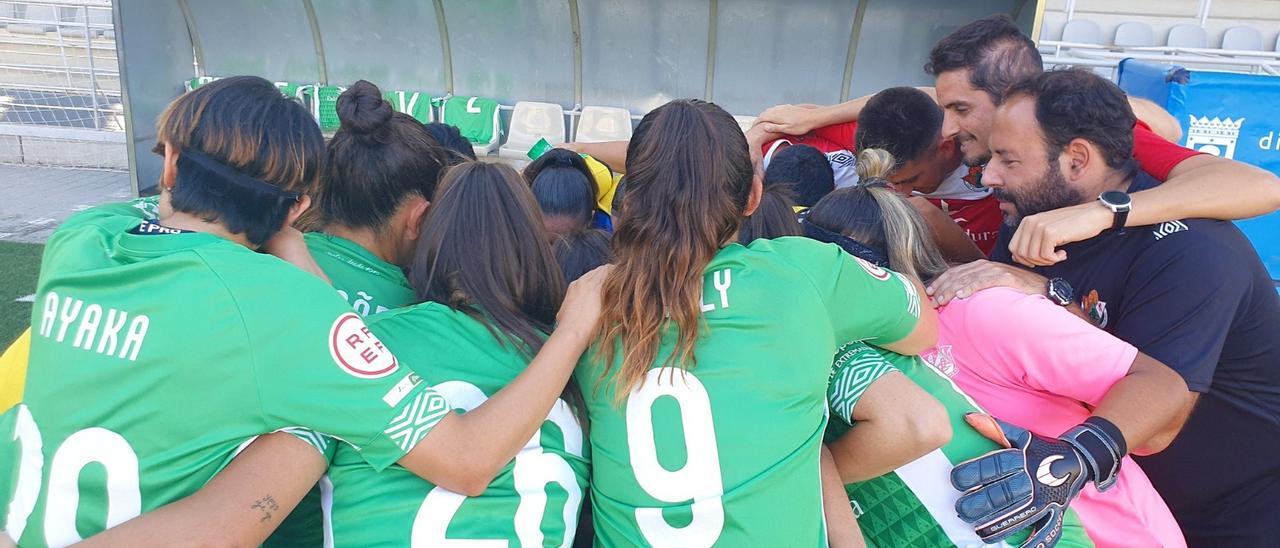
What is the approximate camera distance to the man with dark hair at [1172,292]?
1.86 meters

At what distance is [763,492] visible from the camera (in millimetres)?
1426

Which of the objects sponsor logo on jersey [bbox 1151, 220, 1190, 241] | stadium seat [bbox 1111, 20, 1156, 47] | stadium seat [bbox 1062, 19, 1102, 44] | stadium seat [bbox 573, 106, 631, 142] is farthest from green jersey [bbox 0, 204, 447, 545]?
stadium seat [bbox 1111, 20, 1156, 47]

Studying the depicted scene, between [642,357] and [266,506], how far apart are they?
2.26 feet

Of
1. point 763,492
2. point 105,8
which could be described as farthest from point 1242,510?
point 105,8

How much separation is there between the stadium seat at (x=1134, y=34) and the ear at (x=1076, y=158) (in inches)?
455

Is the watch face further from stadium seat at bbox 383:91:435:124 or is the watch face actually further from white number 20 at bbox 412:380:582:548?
stadium seat at bbox 383:91:435:124

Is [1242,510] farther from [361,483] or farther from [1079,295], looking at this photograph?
[361,483]

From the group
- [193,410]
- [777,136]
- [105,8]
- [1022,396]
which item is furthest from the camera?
[105,8]

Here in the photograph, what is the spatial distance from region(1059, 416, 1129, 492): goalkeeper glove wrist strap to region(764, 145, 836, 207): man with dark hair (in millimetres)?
1335

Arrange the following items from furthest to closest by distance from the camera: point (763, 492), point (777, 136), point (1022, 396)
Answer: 1. point (777, 136)
2. point (1022, 396)
3. point (763, 492)

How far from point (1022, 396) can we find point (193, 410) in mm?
1698

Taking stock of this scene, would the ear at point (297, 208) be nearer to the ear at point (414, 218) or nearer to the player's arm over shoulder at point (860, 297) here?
the ear at point (414, 218)

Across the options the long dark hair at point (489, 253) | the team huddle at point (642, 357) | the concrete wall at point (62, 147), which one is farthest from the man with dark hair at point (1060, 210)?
the concrete wall at point (62, 147)

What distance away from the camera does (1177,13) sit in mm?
12344
